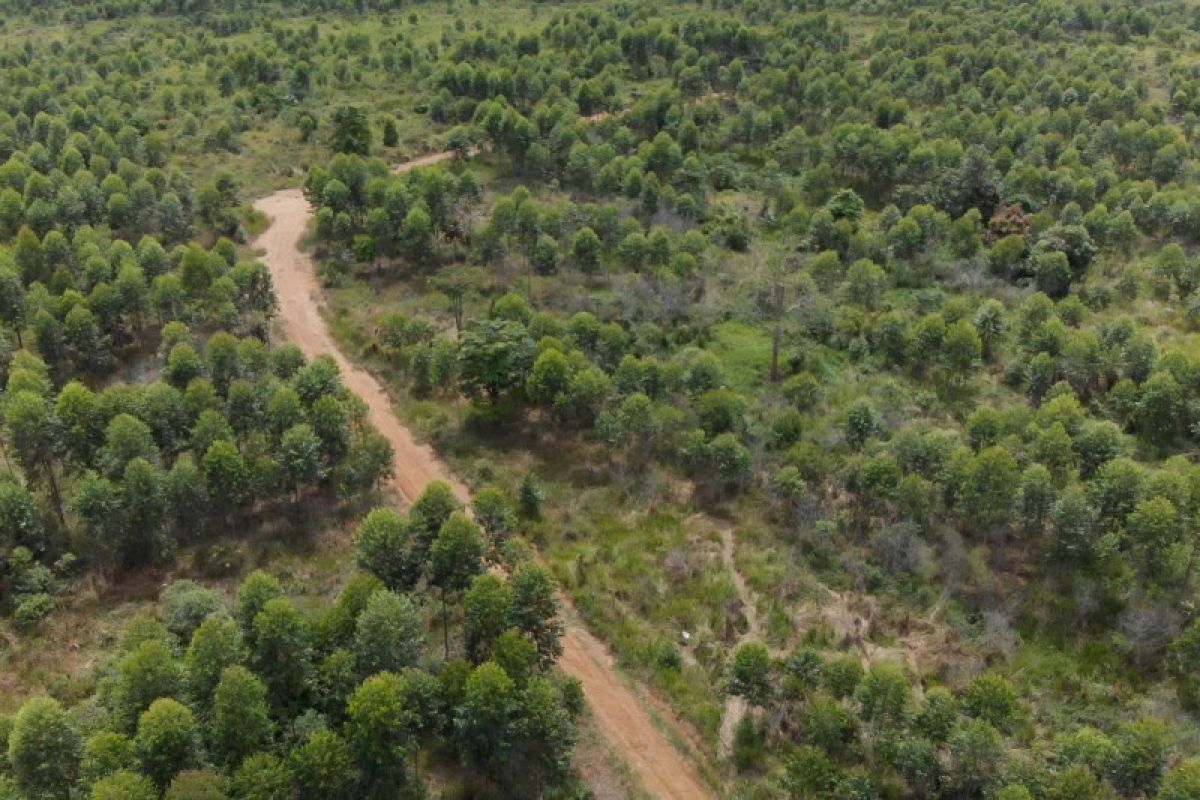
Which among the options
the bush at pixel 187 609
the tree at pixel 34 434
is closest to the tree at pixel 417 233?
the tree at pixel 34 434

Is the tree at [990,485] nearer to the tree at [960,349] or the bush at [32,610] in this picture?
the tree at [960,349]

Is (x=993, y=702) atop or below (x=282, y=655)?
below

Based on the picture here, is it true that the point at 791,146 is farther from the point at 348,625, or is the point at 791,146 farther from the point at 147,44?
the point at 147,44

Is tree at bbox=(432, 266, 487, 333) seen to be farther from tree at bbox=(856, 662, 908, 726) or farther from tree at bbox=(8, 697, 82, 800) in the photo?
tree at bbox=(856, 662, 908, 726)

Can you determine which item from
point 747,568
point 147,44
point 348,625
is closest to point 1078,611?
point 747,568

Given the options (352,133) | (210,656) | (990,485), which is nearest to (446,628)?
(210,656)

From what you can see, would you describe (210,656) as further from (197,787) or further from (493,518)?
(493,518)

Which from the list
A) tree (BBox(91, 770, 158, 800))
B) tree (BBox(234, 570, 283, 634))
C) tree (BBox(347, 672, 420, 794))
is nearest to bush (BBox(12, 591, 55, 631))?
tree (BBox(234, 570, 283, 634))
